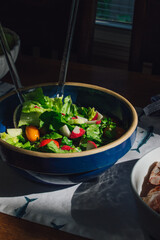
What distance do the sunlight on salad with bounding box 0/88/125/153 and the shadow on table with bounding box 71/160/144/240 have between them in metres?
0.08

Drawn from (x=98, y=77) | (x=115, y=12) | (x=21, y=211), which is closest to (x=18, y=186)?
(x=21, y=211)

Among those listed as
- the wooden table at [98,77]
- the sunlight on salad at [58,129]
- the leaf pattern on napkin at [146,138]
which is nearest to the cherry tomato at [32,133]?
the sunlight on salad at [58,129]

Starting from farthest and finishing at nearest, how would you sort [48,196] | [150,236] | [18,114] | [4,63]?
[4,63] → [18,114] → [48,196] → [150,236]

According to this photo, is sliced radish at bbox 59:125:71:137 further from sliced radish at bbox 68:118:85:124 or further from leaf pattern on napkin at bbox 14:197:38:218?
leaf pattern on napkin at bbox 14:197:38:218

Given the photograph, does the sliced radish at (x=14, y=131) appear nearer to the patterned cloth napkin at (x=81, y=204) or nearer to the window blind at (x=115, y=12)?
the patterned cloth napkin at (x=81, y=204)

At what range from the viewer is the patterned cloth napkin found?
0.53 meters

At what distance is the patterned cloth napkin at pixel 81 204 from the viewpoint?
1.75 ft

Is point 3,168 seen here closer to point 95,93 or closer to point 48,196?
point 48,196

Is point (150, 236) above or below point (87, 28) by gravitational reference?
below

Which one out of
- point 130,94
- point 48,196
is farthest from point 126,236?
point 130,94

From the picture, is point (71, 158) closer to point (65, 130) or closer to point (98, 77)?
point (65, 130)

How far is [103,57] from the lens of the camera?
267 cm

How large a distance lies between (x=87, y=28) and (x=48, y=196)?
89cm

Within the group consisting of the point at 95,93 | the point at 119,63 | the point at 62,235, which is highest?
the point at 95,93
